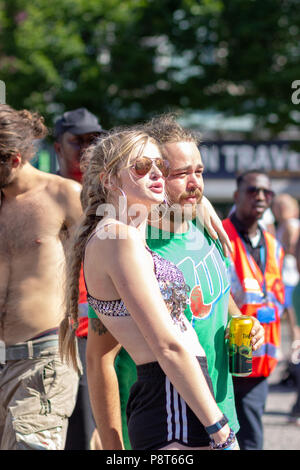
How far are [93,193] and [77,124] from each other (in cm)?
191

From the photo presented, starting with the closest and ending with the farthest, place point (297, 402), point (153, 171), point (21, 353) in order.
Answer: point (153, 171) → point (21, 353) → point (297, 402)

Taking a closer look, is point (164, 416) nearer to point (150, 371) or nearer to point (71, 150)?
point (150, 371)

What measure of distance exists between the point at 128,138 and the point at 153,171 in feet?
0.54

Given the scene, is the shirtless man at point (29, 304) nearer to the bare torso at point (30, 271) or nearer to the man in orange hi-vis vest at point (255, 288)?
the bare torso at point (30, 271)

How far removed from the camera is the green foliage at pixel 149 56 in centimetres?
1970

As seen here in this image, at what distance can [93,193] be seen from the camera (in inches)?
108

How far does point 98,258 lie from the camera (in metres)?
2.41

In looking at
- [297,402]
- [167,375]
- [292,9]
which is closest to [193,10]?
[292,9]

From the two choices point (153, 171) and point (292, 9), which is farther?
point (292, 9)

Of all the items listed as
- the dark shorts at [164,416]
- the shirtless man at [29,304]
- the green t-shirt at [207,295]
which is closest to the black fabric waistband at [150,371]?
the dark shorts at [164,416]

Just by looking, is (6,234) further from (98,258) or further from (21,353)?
(98,258)

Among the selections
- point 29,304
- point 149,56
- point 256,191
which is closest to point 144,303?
point 29,304

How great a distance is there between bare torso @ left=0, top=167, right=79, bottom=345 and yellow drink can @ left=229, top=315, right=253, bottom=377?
976mm

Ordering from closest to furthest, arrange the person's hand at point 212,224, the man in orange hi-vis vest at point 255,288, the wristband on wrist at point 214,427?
the wristband on wrist at point 214,427 < the person's hand at point 212,224 < the man in orange hi-vis vest at point 255,288
